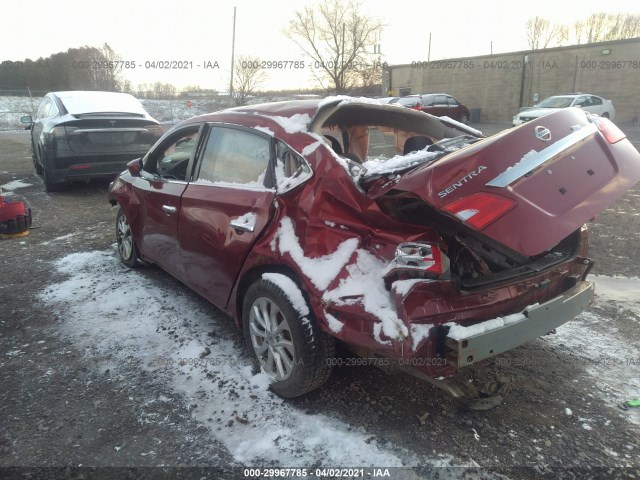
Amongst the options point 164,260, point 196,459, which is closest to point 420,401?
point 196,459

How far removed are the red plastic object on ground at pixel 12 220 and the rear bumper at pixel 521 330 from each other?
234 inches

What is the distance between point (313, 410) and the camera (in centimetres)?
282

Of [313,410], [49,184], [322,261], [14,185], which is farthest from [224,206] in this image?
[14,185]

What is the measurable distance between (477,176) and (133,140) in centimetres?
719

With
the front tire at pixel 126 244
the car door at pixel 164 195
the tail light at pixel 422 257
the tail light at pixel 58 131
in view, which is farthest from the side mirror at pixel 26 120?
the tail light at pixel 422 257

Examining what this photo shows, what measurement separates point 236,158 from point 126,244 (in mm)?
2284

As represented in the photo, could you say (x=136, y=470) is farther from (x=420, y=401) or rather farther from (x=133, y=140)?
(x=133, y=140)

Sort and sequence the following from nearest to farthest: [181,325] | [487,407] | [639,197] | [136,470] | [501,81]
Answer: [136,470]
[487,407]
[181,325]
[639,197]
[501,81]

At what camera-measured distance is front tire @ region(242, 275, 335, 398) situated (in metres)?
2.65

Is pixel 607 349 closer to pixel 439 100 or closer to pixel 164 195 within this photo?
pixel 164 195

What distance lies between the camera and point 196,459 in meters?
2.44

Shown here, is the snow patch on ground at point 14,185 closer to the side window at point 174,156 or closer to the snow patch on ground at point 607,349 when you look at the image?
the side window at point 174,156

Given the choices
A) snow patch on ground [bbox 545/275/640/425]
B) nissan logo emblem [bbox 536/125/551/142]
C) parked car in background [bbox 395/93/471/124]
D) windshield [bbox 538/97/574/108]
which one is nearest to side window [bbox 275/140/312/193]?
nissan logo emblem [bbox 536/125/551/142]

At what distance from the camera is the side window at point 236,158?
3096mm
